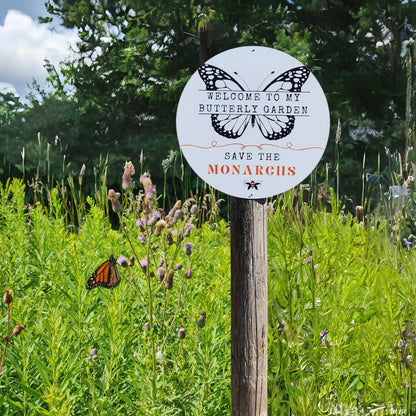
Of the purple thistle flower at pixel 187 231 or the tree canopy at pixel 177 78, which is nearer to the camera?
the purple thistle flower at pixel 187 231

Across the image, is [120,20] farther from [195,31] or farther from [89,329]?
[89,329]

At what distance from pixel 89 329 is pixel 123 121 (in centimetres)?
994

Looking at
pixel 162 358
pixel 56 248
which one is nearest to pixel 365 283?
pixel 162 358

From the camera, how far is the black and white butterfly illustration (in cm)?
193

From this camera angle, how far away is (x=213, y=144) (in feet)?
6.40

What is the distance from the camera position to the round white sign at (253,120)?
1.94 meters

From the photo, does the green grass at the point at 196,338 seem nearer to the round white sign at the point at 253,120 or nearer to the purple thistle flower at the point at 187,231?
the purple thistle flower at the point at 187,231

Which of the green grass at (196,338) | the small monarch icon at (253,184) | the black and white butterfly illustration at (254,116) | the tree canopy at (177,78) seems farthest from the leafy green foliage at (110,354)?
the tree canopy at (177,78)

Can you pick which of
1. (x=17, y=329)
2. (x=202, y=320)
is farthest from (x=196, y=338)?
(x=17, y=329)

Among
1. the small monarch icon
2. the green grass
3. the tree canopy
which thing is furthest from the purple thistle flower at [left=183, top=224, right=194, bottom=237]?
the tree canopy

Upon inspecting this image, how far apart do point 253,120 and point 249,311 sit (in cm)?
70

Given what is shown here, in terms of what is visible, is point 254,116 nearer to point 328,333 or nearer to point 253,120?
point 253,120

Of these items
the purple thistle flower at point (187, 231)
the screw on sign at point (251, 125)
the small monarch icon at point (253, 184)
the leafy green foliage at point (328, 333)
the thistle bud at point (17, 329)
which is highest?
the screw on sign at point (251, 125)

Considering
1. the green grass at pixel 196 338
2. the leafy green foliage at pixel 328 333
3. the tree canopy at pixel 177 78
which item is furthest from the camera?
the tree canopy at pixel 177 78
